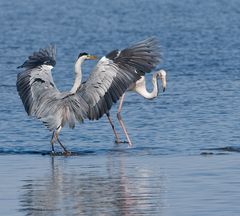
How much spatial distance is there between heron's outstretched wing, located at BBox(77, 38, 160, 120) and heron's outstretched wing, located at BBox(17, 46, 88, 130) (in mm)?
189

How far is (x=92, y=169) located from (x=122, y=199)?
88.2 inches

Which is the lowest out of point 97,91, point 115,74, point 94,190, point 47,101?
point 94,190

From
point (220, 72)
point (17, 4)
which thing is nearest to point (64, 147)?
point (220, 72)

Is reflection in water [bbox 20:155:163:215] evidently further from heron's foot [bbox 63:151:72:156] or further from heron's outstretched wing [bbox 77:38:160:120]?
heron's outstretched wing [bbox 77:38:160:120]

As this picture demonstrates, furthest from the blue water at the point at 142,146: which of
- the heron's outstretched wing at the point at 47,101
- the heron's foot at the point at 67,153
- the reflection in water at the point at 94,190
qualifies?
the heron's outstretched wing at the point at 47,101

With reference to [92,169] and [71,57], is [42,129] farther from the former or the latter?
[71,57]

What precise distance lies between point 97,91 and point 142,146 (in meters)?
1.35

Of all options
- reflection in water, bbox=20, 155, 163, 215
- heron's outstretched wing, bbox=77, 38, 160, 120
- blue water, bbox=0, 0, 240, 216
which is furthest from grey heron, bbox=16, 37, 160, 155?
reflection in water, bbox=20, 155, 163, 215

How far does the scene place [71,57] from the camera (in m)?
26.6

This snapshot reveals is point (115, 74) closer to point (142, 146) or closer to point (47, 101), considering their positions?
point (47, 101)

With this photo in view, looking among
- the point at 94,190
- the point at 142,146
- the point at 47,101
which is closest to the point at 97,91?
the point at 47,101

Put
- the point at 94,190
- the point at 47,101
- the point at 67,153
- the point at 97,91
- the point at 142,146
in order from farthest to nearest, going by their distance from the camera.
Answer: the point at 142,146
the point at 47,101
the point at 67,153
the point at 97,91
the point at 94,190

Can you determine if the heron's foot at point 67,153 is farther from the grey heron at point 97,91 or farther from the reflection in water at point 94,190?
the reflection in water at point 94,190

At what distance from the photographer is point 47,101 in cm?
1469
